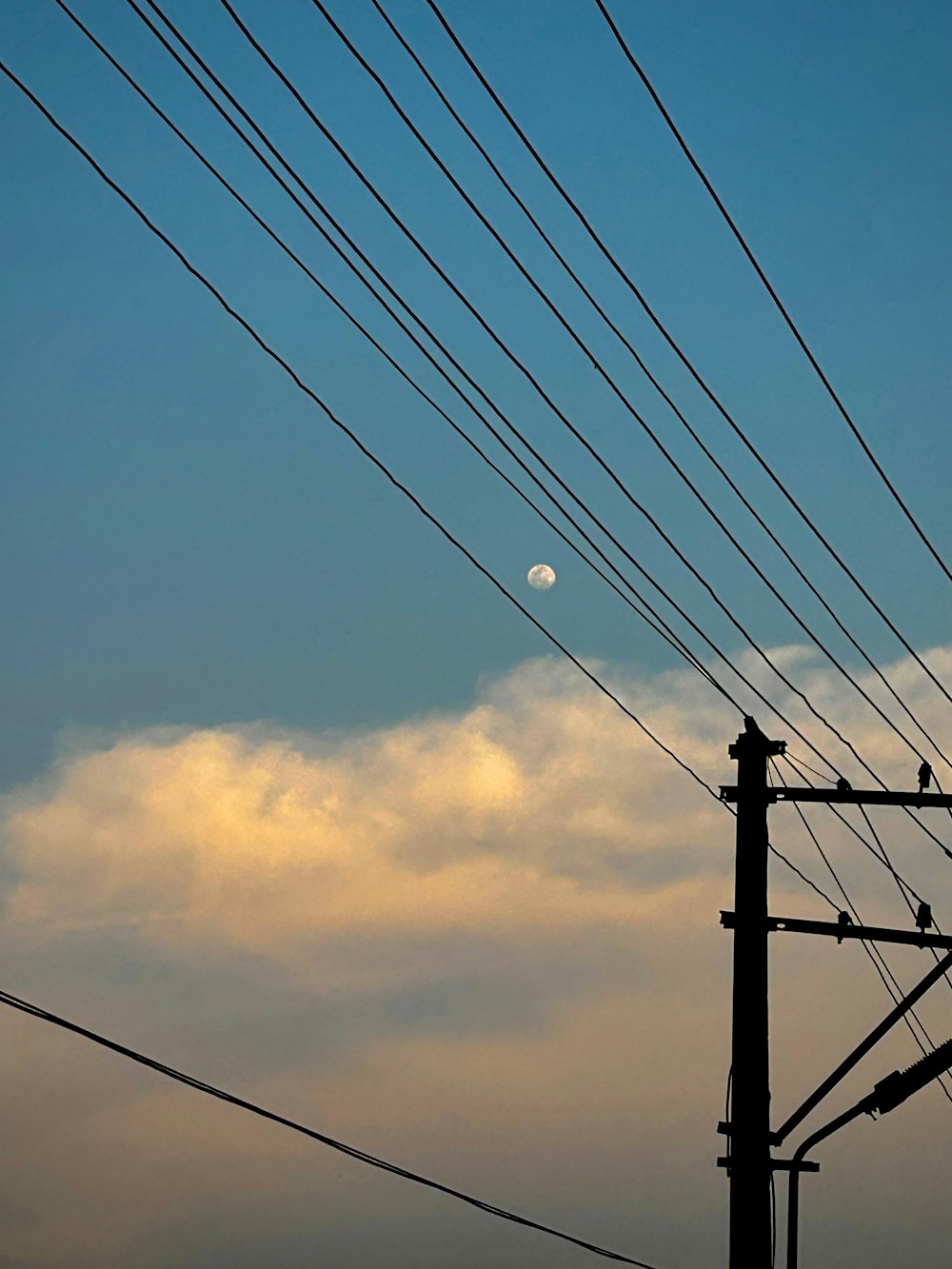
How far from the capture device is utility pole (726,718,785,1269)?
15.0 m

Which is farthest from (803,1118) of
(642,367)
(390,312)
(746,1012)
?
(390,312)

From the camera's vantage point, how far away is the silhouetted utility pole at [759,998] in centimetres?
1506

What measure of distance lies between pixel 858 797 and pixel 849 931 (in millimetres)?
1510

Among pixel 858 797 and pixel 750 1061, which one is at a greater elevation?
pixel 858 797

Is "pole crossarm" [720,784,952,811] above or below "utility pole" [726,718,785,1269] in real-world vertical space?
above

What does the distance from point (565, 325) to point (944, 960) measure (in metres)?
8.27

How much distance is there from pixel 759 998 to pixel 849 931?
1398 mm

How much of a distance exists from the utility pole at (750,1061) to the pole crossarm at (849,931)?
0.17 meters

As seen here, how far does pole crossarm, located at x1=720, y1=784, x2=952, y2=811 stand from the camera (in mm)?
15617

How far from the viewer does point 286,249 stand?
9617mm

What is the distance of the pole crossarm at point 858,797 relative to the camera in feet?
51.2

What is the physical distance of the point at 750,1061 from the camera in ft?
50.3

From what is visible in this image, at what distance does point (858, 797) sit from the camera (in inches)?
623

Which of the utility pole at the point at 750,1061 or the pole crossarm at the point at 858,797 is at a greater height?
the pole crossarm at the point at 858,797
